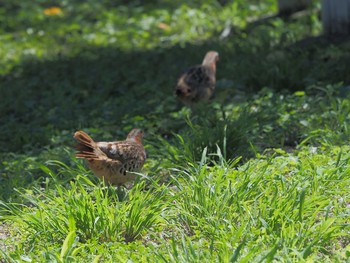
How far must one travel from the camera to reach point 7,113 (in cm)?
1021

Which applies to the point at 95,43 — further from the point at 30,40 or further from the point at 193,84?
the point at 193,84

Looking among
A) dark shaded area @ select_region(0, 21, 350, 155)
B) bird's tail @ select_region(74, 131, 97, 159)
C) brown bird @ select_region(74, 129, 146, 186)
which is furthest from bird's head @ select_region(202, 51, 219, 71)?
bird's tail @ select_region(74, 131, 97, 159)

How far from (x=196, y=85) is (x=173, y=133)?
1647mm

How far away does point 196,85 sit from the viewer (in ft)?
28.8

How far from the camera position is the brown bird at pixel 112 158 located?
6138mm

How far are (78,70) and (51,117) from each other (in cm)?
194

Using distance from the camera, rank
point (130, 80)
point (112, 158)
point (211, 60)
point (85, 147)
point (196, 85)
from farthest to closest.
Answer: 1. point (130, 80)
2. point (211, 60)
3. point (196, 85)
4. point (112, 158)
5. point (85, 147)

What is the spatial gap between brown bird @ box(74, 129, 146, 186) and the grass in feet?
0.41

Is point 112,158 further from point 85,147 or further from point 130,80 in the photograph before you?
point 130,80

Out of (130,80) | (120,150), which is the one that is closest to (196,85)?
(130,80)

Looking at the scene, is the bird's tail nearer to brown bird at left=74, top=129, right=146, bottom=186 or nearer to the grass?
brown bird at left=74, top=129, right=146, bottom=186

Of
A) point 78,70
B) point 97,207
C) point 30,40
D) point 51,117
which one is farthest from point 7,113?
point 97,207

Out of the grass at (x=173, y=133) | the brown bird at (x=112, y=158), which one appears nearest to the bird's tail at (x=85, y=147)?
the brown bird at (x=112, y=158)

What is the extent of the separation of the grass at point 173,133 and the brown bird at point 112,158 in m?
0.12
